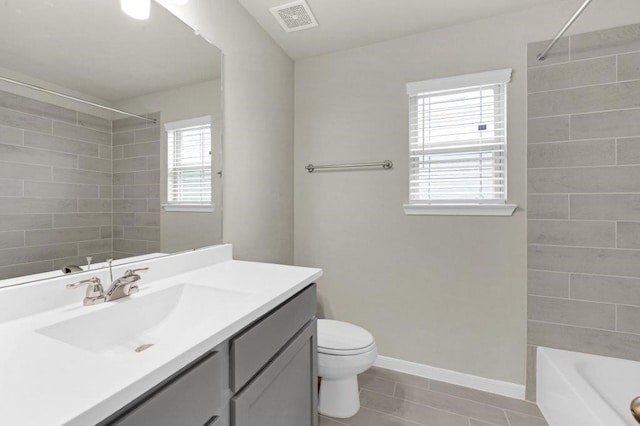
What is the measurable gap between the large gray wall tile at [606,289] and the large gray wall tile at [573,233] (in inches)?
7.7

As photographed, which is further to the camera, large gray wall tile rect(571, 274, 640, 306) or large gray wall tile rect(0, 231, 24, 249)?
large gray wall tile rect(571, 274, 640, 306)

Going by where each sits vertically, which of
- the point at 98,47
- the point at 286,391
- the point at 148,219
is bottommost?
the point at 286,391

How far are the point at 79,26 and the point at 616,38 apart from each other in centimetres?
254

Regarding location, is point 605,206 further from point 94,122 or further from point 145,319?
point 94,122

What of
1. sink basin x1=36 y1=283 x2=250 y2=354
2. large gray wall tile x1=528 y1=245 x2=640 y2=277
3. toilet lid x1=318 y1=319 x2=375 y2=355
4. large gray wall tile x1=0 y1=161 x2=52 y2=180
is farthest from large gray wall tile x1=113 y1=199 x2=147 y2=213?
large gray wall tile x1=528 y1=245 x2=640 y2=277

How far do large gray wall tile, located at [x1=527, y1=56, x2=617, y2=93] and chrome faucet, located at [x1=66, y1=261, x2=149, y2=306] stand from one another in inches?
89.6

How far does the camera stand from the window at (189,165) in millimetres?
1325

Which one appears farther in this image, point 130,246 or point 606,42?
point 606,42

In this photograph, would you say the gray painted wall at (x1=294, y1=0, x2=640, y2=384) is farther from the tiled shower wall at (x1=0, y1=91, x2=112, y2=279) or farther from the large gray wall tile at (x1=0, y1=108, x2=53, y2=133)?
the large gray wall tile at (x1=0, y1=108, x2=53, y2=133)

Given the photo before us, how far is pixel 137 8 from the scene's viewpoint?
1165 mm

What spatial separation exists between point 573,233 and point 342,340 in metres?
1.48

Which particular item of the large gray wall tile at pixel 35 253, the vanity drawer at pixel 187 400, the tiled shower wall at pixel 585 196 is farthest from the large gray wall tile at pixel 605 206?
the large gray wall tile at pixel 35 253

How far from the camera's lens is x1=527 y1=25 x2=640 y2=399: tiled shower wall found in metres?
1.59

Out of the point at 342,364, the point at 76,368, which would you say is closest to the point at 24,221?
the point at 76,368
